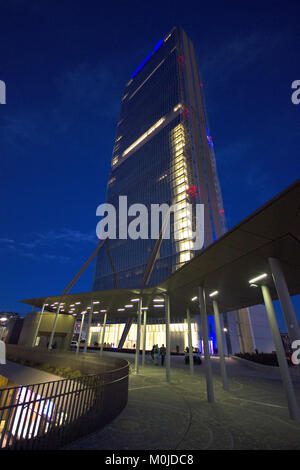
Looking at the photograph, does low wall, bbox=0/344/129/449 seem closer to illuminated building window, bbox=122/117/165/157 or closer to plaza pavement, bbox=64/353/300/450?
plaza pavement, bbox=64/353/300/450

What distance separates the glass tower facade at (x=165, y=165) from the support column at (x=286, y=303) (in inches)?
1641

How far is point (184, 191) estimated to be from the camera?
63.1m

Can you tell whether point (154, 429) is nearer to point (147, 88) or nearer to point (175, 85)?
point (175, 85)

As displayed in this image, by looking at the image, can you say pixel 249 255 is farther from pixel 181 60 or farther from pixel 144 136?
pixel 181 60

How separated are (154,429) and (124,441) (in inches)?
43.7

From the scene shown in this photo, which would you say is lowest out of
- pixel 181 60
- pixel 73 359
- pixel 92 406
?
pixel 92 406

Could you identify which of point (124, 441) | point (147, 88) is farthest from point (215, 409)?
point (147, 88)

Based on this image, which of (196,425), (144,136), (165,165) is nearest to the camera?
(196,425)

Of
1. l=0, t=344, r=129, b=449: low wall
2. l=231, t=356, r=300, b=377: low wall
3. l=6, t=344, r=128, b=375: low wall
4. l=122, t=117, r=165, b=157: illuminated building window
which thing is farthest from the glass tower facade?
l=0, t=344, r=129, b=449: low wall

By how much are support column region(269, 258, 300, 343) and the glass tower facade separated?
41.7 m

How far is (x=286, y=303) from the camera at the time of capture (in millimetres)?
7094

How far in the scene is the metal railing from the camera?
4.35 metres

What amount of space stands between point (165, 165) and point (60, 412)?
7536 centimetres

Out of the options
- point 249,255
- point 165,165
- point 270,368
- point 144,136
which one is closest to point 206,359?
point 249,255
